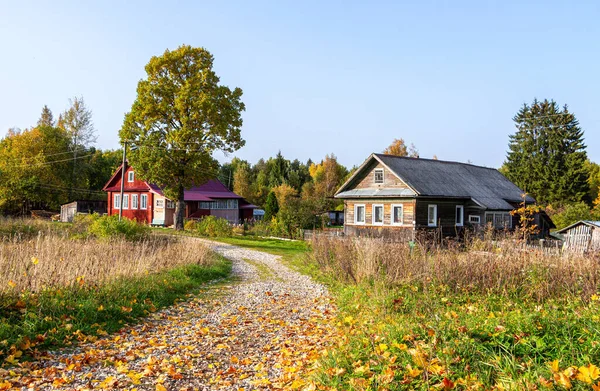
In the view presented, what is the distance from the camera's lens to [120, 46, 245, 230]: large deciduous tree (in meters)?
32.0

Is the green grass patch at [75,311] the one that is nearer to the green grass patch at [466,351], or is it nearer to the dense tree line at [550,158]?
the green grass patch at [466,351]

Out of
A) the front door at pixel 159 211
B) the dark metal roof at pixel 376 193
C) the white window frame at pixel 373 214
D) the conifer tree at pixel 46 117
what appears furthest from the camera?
the conifer tree at pixel 46 117

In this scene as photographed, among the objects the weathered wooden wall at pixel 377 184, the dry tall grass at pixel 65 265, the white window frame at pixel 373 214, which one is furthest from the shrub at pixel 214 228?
the dry tall grass at pixel 65 265

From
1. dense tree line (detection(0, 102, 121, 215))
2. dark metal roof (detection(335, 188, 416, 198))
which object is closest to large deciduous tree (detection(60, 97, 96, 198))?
dense tree line (detection(0, 102, 121, 215))

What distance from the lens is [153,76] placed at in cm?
3238

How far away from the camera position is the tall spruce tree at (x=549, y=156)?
5056cm

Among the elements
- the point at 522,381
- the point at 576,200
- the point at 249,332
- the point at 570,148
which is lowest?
the point at 249,332

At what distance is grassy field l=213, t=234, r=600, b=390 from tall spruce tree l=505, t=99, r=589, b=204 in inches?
1829

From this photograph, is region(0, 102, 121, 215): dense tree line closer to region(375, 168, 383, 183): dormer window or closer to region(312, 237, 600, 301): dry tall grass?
region(375, 168, 383, 183): dormer window

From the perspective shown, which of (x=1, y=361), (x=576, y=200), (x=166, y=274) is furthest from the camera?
(x=576, y=200)

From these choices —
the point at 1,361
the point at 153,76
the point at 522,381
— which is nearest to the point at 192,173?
the point at 153,76

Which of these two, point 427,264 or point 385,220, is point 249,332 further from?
point 385,220

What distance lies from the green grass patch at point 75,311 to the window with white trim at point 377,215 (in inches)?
767

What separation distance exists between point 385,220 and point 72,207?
105 ft
